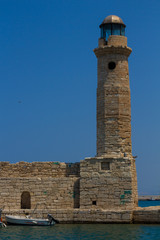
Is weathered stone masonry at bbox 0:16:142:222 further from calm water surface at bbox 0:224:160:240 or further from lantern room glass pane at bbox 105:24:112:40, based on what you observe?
calm water surface at bbox 0:224:160:240

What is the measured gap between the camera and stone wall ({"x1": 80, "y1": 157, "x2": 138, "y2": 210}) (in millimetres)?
20953

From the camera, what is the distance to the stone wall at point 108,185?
2095 cm

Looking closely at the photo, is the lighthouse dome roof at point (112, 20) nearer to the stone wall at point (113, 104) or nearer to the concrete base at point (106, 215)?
the stone wall at point (113, 104)

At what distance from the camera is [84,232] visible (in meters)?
18.8

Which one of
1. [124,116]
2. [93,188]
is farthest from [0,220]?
[124,116]

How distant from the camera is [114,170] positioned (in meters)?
21.3

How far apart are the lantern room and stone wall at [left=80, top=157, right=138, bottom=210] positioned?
6.47 meters

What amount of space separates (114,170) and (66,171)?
2700 millimetres

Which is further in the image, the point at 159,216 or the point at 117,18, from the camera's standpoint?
the point at 117,18

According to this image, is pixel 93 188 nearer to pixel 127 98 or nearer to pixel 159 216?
pixel 159 216

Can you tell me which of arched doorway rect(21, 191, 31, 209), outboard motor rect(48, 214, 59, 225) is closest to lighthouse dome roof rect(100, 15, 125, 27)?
arched doorway rect(21, 191, 31, 209)

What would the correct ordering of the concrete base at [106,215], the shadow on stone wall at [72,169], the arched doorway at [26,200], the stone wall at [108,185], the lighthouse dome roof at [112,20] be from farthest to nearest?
the lighthouse dome roof at [112,20]
the arched doorway at [26,200]
the shadow on stone wall at [72,169]
the stone wall at [108,185]
the concrete base at [106,215]

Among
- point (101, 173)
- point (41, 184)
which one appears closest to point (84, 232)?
point (101, 173)

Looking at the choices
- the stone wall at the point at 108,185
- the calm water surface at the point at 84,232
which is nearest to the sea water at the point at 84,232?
the calm water surface at the point at 84,232
